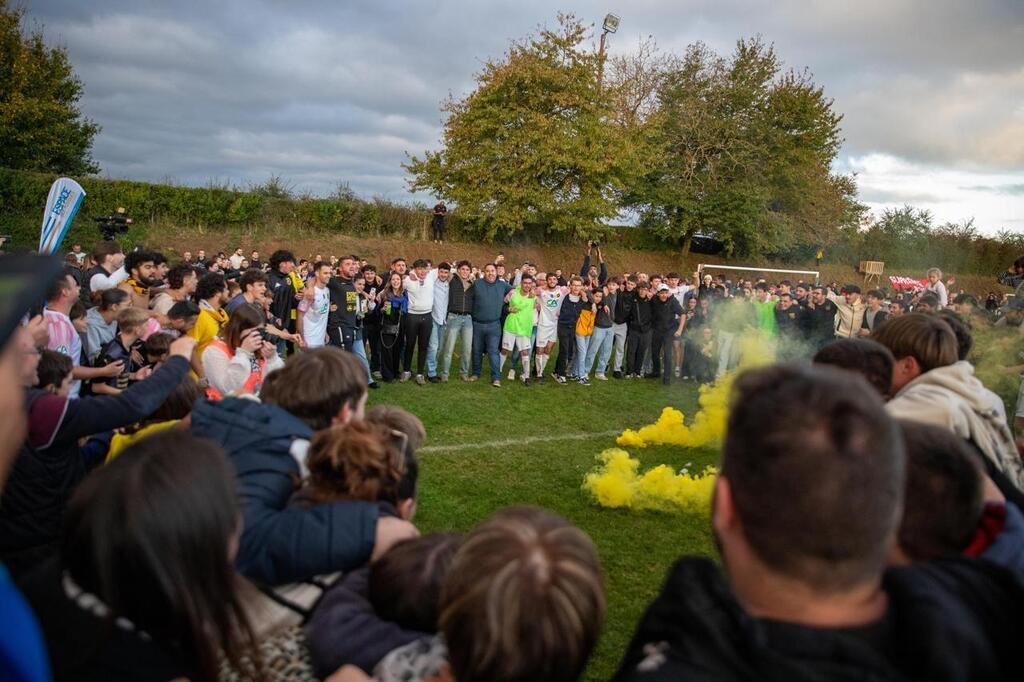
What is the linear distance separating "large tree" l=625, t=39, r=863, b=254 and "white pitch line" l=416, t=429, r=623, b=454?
28.2 meters

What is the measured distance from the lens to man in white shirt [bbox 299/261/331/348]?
9.88 meters

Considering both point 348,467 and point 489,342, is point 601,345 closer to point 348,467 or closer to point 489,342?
point 489,342

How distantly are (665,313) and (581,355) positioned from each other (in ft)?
7.07

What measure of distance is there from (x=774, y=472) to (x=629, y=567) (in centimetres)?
404

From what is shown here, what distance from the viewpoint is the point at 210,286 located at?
6.24m

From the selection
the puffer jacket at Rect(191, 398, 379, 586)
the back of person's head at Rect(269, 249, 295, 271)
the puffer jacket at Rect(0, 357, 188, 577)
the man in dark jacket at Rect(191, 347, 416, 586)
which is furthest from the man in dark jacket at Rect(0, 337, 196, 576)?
the back of person's head at Rect(269, 249, 295, 271)

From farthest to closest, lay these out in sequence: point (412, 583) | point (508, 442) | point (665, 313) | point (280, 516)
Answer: point (665, 313) < point (508, 442) < point (280, 516) < point (412, 583)

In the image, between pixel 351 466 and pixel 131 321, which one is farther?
pixel 131 321

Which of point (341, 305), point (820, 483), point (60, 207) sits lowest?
point (341, 305)

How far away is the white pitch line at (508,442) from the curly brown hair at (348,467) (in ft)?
17.4

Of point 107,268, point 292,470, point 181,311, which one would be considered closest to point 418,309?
point 107,268

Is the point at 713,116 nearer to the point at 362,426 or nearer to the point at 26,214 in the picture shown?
the point at 26,214

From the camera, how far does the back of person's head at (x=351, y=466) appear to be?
7.30 ft

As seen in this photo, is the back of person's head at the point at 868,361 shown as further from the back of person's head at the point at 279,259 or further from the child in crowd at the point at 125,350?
the back of person's head at the point at 279,259
